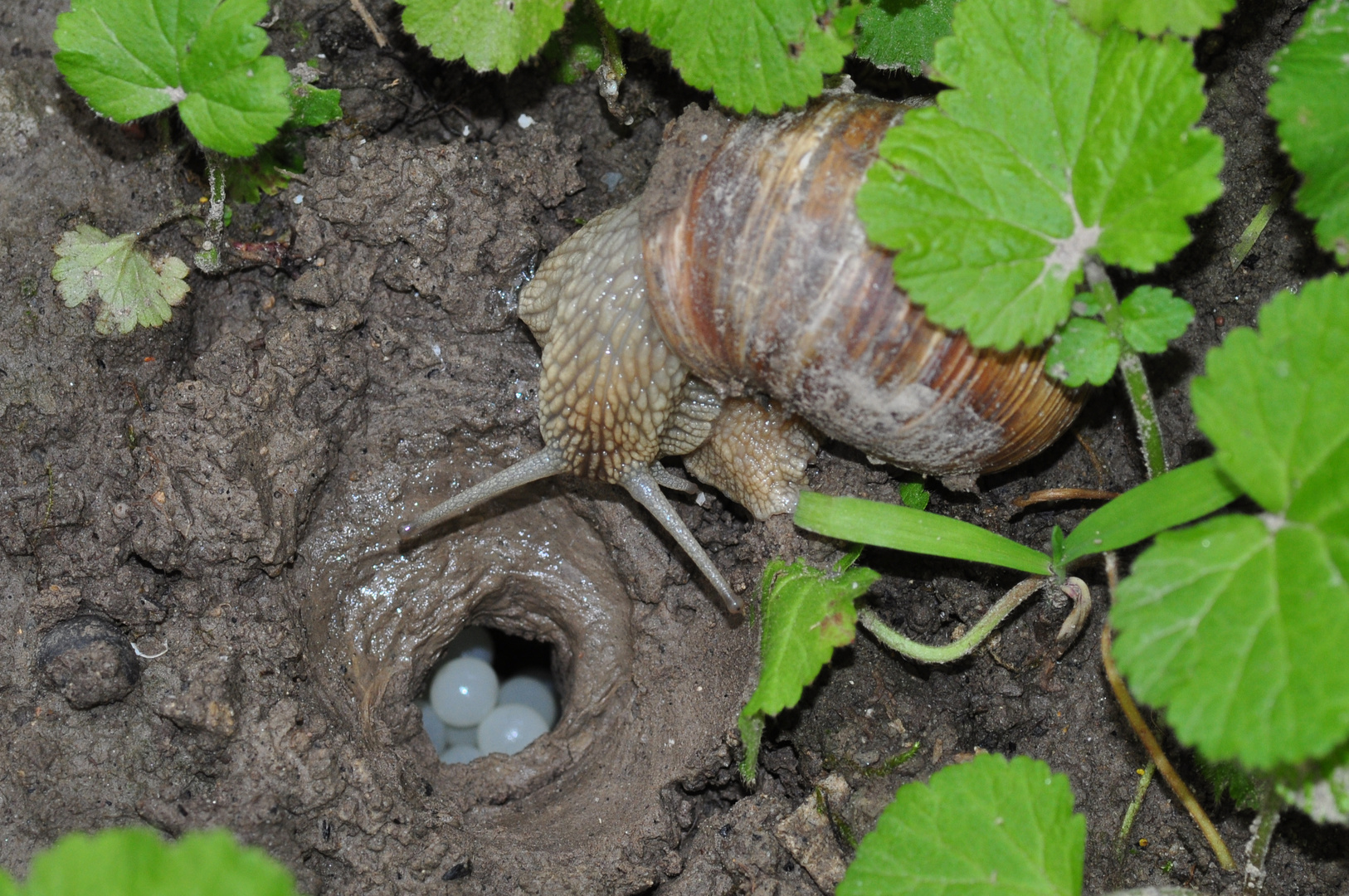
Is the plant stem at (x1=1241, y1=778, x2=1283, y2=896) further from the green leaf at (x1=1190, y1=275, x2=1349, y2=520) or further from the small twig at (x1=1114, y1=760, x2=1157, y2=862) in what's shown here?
the green leaf at (x1=1190, y1=275, x2=1349, y2=520)

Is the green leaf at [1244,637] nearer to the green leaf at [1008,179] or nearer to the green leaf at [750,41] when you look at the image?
the green leaf at [1008,179]

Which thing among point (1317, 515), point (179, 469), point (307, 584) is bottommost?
A: point (307, 584)

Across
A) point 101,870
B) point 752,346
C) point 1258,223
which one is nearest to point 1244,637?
point 752,346

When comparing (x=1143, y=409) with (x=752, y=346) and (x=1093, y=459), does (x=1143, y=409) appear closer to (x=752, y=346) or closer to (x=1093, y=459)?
(x=1093, y=459)

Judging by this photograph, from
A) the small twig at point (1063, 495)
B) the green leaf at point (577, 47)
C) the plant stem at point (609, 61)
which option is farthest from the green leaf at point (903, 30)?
the small twig at point (1063, 495)

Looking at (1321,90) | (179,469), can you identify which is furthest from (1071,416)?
(179,469)

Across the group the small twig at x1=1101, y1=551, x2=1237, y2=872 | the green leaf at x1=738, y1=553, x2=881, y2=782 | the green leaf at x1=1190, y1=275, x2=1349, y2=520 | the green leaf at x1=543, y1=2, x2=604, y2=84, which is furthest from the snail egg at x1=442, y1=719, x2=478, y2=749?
the green leaf at x1=1190, y1=275, x2=1349, y2=520

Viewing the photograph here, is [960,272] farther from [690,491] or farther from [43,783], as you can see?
[43,783]

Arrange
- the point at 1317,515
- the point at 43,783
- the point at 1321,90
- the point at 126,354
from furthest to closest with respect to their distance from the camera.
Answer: the point at 126,354 → the point at 43,783 → the point at 1321,90 → the point at 1317,515
